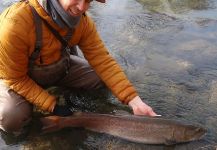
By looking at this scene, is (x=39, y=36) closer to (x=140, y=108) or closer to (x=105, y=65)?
(x=105, y=65)

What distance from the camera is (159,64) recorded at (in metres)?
6.30

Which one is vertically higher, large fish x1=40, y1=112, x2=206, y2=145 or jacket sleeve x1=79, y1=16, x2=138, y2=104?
jacket sleeve x1=79, y1=16, x2=138, y2=104

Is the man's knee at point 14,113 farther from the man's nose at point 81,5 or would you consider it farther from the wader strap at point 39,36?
the man's nose at point 81,5

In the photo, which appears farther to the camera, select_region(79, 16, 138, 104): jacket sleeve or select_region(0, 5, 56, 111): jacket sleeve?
select_region(79, 16, 138, 104): jacket sleeve

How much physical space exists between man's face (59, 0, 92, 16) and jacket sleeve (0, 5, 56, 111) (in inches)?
16.3

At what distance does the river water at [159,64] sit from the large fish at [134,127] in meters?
0.11

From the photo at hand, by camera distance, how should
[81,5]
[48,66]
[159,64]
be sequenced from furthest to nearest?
[159,64] < [48,66] < [81,5]

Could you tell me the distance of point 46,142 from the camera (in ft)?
15.4

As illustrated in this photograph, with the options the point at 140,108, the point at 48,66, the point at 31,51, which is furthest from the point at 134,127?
the point at 31,51

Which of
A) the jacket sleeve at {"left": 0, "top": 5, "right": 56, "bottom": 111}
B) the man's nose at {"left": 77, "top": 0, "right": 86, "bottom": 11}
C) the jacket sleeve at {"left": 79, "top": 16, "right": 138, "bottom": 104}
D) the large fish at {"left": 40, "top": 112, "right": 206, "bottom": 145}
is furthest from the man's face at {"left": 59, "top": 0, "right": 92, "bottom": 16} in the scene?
the large fish at {"left": 40, "top": 112, "right": 206, "bottom": 145}

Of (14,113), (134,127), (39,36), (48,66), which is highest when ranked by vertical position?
(39,36)

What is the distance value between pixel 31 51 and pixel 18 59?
17 centimetres

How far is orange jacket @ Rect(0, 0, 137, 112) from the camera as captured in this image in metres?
4.28

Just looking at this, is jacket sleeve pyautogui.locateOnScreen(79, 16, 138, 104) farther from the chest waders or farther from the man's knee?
the man's knee
